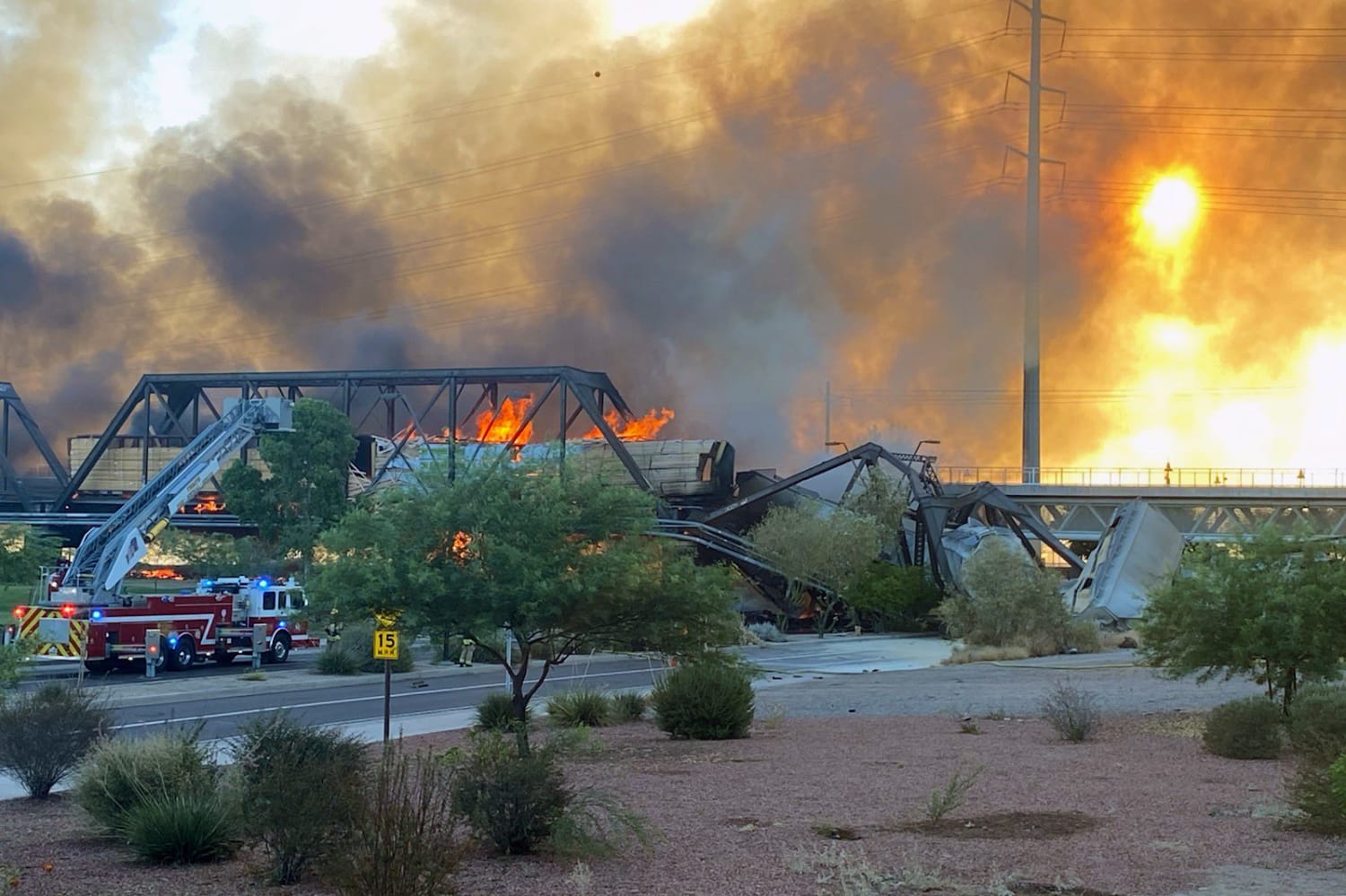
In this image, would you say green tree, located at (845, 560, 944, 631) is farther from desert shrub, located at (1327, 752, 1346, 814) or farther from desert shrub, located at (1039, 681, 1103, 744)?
desert shrub, located at (1327, 752, 1346, 814)

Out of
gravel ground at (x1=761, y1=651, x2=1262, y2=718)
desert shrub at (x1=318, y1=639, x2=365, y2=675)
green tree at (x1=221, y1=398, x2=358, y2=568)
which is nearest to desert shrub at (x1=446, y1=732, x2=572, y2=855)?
gravel ground at (x1=761, y1=651, x2=1262, y2=718)

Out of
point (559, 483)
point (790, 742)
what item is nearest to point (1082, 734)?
point (790, 742)

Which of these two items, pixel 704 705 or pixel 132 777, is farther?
pixel 704 705

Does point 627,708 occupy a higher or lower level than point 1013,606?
lower

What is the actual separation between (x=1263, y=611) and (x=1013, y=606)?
1018 inches

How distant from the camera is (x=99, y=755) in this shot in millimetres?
13586

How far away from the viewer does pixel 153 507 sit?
4397 cm

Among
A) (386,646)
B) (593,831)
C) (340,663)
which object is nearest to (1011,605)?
(340,663)

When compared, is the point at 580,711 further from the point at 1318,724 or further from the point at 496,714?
the point at 1318,724

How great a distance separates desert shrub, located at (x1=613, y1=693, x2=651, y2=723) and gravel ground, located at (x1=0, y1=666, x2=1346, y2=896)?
147 centimetres

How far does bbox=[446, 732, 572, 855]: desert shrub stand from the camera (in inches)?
469

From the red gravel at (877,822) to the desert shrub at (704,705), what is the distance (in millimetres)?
612

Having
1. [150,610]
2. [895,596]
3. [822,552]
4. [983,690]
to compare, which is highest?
[822,552]

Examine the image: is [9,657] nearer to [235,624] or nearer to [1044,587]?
[235,624]
